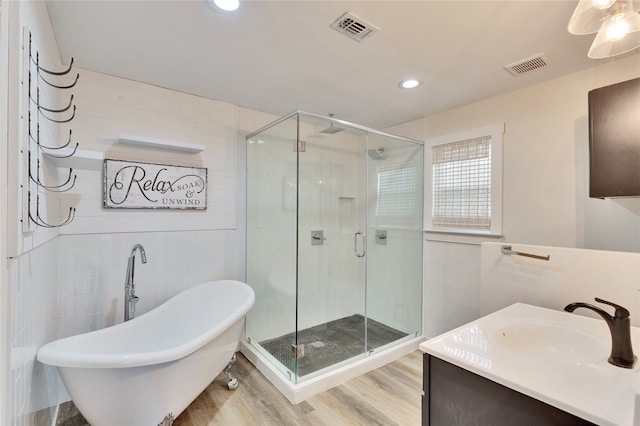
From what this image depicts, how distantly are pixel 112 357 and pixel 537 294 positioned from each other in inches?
101

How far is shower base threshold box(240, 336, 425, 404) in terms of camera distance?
6.79 feet

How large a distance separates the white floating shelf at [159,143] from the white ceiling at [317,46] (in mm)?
477

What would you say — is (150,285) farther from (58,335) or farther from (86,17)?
(86,17)

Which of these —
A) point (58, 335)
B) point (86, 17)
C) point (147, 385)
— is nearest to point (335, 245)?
point (147, 385)

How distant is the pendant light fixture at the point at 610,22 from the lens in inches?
40.4

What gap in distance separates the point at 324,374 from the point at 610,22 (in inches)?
101

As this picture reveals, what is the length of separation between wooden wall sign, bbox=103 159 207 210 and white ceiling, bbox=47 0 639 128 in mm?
690

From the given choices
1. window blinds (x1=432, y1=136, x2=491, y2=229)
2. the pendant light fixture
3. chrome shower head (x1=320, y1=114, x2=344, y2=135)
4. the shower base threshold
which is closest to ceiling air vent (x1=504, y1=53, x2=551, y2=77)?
window blinds (x1=432, y1=136, x2=491, y2=229)

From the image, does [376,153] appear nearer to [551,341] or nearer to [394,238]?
[394,238]

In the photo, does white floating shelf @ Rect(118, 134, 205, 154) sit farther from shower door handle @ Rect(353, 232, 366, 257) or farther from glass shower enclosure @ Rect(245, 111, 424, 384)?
shower door handle @ Rect(353, 232, 366, 257)

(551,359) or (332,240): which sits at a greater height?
(332,240)

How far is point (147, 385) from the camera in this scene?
146cm

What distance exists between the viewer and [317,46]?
1.71 metres

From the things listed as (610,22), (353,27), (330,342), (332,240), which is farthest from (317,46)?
(330,342)
